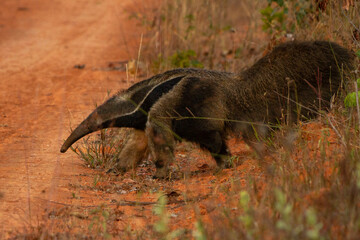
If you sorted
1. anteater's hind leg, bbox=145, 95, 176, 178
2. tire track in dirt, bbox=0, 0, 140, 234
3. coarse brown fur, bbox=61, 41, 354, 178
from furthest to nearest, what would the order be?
anteater's hind leg, bbox=145, 95, 176, 178 → coarse brown fur, bbox=61, 41, 354, 178 → tire track in dirt, bbox=0, 0, 140, 234

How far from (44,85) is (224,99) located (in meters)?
4.33

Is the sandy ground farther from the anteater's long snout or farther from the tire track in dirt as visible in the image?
the anteater's long snout

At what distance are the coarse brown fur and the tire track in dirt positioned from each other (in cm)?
63

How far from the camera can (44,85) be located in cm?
859

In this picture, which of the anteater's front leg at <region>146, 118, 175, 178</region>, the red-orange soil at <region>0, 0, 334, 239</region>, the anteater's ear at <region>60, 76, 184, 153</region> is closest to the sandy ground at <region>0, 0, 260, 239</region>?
the red-orange soil at <region>0, 0, 334, 239</region>

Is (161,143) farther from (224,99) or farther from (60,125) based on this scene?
(60,125)

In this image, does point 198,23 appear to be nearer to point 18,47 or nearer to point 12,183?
point 18,47

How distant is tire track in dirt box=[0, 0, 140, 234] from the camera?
4598mm

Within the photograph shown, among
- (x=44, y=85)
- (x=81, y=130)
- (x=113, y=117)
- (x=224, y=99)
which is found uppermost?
(x=224, y=99)

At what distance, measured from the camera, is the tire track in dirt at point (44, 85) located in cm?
460

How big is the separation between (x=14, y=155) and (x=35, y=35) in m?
7.11

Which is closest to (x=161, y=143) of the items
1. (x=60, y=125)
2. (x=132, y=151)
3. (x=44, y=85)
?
(x=132, y=151)

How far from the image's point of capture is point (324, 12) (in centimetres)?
675

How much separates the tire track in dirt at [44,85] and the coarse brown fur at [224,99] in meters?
0.63
